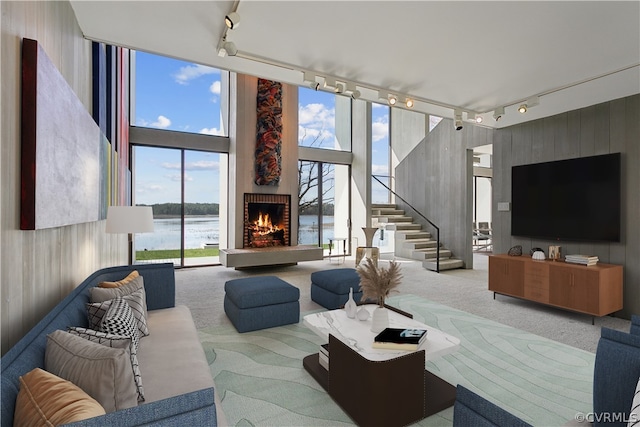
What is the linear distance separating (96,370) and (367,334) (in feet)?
5.42

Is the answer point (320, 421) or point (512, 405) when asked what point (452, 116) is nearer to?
point (512, 405)

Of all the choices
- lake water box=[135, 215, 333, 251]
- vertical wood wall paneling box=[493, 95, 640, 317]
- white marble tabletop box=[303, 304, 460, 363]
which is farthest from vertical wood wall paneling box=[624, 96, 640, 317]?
lake water box=[135, 215, 333, 251]

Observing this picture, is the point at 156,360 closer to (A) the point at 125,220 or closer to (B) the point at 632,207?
(A) the point at 125,220

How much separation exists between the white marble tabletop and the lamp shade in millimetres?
1877

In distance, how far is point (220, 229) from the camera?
7.29 m

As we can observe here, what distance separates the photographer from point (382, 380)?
1837 millimetres

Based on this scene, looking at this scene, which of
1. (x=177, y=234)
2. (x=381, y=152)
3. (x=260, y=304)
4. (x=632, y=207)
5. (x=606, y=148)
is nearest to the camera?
(x=260, y=304)

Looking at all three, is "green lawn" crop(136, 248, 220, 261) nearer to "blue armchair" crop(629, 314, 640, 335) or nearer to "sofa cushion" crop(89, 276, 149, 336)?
"sofa cushion" crop(89, 276, 149, 336)

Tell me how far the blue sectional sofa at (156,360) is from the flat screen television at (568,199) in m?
4.74

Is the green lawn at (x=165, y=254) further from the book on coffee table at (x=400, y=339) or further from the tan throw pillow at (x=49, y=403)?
the tan throw pillow at (x=49, y=403)

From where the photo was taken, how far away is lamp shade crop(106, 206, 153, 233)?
119 inches

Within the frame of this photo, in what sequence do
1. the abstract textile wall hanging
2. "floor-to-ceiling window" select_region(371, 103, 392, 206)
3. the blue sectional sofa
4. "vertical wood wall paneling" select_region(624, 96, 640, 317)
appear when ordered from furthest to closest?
"floor-to-ceiling window" select_region(371, 103, 392, 206) → the abstract textile wall hanging → "vertical wood wall paneling" select_region(624, 96, 640, 317) → the blue sectional sofa

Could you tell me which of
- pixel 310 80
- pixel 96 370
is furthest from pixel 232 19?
pixel 96 370

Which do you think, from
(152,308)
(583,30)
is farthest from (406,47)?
(152,308)
